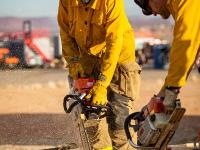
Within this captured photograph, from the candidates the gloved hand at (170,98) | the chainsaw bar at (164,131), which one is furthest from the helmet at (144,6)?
the chainsaw bar at (164,131)

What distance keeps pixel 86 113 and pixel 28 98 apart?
8.25 m

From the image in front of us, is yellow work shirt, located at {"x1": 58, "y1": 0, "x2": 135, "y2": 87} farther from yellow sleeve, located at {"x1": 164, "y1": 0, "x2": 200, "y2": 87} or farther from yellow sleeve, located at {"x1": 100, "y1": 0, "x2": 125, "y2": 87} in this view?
yellow sleeve, located at {"x1": 164, "y1": 0, "x2": 200, "y2": 87}

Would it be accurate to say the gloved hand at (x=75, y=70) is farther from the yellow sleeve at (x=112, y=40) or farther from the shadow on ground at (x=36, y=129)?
the shadow on ground at (x=36, y=129)

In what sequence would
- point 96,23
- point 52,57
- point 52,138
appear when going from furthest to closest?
1. point 52,57
2. point 52,138
3. point 96,23

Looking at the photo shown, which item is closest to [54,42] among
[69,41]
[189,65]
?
[69,41]

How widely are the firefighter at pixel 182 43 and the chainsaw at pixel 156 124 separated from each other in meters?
0.06

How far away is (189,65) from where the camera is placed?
3461mm

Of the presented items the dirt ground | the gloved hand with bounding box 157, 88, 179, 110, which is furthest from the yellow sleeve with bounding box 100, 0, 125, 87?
the dirt ground

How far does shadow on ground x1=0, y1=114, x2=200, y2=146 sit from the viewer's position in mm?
7820

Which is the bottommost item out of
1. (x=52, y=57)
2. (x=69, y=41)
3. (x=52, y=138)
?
(x=52, y=57)

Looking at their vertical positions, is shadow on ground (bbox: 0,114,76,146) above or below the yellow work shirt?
below

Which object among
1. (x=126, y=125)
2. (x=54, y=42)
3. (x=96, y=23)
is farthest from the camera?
(x=54, y=42)

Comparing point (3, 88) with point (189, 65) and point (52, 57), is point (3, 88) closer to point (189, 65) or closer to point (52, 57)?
point (189, 65)

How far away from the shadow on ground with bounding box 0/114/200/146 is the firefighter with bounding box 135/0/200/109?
13.8ft
